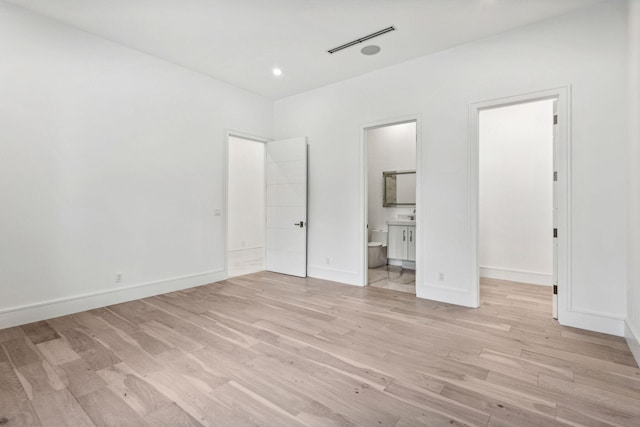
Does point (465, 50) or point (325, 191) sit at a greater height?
point (465, 50)

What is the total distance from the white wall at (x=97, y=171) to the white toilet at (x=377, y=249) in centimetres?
280

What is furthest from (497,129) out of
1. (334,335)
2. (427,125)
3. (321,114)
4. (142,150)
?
(142,150)

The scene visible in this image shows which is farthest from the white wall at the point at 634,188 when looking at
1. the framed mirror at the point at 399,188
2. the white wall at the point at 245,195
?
the white wall at the point at 245,195

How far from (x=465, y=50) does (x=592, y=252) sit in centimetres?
260

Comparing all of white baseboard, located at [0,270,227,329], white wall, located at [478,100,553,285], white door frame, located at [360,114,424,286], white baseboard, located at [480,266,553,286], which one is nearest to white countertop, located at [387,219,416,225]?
white wall, located at [478,100,553,285]

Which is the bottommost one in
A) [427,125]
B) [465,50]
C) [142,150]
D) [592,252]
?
[592,252]

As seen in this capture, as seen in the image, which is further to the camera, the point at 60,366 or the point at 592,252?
the point at 592,252

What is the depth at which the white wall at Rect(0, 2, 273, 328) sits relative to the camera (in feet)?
9.96

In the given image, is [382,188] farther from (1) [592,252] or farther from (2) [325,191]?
(1) [592,252]

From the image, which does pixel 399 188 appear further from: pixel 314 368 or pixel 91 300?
pixel 91 300

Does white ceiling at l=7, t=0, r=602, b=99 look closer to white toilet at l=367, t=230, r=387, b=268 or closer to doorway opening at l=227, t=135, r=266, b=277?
white toilet at l=367, t=230, r=387, b=268

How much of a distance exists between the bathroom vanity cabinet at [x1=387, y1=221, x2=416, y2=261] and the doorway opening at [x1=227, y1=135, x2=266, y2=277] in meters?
3.14

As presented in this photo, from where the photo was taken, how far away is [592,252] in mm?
2986

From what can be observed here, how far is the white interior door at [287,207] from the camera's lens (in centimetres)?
512
